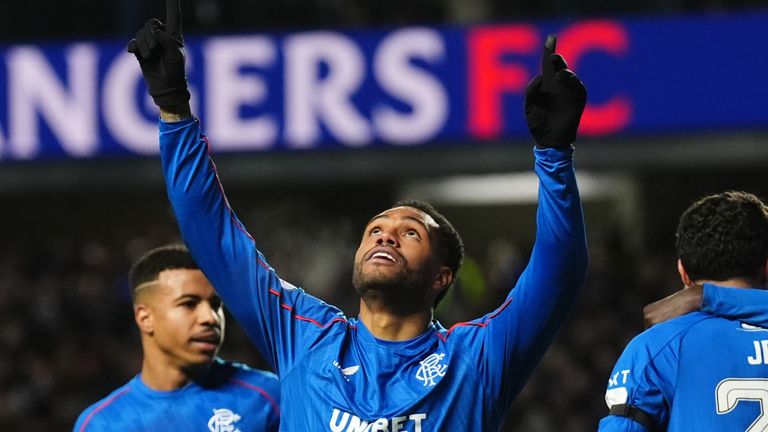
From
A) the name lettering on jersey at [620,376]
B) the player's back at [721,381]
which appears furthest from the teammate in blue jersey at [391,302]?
the player's back at [721,381]

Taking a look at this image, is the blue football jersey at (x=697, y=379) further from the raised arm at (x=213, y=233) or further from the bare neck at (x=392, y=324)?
the raised arm at (x=213, y=233)

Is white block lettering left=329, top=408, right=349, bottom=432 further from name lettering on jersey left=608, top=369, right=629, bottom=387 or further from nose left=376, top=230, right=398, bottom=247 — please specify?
name lettering on jersey left=608, top=369, right=629, bottom=387

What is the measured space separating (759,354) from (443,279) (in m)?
0.99

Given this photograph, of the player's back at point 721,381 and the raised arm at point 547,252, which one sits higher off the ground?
the raised arm at point 547,252

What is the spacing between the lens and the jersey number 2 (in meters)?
3.03

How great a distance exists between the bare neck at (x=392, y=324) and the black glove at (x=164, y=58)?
84 centimetres

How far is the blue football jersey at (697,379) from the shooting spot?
3.04 m

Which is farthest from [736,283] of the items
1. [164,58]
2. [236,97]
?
[236,97]

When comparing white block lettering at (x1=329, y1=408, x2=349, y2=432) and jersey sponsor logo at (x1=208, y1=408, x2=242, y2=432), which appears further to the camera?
jersey sponsor logo at (x1=208, y1=408, x2=242, y2=432)

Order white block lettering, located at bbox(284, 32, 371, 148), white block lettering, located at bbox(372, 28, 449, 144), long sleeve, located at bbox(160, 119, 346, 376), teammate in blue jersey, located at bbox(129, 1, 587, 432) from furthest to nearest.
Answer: white block lettering, located at bbox(284, 32, 371, 148) < white block lettering, located at bbox(372, 28, 449, 144) < long sleeve, located at bbox(160, 119, 346, 376) < teammate in blue jersey, located at bbox(129, 1, 587, 432)

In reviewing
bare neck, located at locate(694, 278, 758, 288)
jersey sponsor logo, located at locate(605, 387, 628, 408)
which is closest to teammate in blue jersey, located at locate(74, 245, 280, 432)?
jersey sponsor logo, located at locate(605, 387, 628, 408)

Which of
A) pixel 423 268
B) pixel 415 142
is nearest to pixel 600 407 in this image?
pixel 415 142

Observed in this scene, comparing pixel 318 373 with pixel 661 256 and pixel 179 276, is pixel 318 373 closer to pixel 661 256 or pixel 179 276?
pixel 179 276

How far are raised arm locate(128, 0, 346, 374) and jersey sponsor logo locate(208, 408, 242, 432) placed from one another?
66 cm
